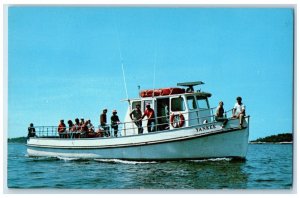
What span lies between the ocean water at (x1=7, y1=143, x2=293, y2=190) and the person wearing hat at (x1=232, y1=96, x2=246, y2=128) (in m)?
0.79

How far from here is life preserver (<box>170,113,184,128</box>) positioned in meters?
13.2

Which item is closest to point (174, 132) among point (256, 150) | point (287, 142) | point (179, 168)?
point (179, 168)

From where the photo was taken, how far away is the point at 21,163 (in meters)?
12.5

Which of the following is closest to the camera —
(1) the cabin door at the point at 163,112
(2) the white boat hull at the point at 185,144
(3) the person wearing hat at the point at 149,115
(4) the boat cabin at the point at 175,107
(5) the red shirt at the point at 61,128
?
(2) the white boat hull at the point at 185,144

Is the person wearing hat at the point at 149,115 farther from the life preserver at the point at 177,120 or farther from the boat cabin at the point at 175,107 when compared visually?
the life preserver at the point at 177,120

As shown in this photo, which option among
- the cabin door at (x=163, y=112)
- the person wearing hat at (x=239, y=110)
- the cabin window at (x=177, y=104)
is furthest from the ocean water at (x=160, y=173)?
the cabin window at (x=177, y=104)

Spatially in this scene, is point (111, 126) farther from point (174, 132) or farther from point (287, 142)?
point (287, 142)

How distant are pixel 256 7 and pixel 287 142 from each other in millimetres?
2460

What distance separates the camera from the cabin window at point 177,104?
44.6ft

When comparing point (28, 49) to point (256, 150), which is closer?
point (28, 49)

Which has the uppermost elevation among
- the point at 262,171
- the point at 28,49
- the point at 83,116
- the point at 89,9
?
the point at 89,9

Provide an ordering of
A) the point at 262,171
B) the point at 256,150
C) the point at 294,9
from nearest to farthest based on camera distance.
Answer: the point at 294,9 < the point at 262,171 < the point at 256,150

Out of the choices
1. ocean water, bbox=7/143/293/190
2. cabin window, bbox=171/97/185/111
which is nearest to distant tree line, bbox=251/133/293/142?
ocean water, bbox=7/143/293/190

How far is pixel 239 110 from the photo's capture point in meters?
12.1
